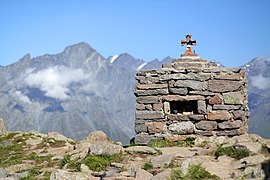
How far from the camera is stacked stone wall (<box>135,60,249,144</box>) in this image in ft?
48.6

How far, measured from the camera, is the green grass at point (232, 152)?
33.8 ft

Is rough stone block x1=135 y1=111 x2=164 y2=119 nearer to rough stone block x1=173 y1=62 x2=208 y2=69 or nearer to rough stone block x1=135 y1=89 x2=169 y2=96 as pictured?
rough stone block x1=135 y1=89 x2=169 y2=96

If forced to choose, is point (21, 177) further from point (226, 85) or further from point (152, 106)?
point (226, 85)

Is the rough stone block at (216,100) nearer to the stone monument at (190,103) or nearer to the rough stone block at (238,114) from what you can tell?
the stone monument at (190,103)

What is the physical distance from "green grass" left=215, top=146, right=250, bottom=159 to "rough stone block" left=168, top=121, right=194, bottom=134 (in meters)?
3.64

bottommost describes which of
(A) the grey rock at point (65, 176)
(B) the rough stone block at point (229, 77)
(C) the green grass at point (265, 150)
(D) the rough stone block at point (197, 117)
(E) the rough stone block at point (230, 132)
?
(A) the grey rock at point (65, 176)

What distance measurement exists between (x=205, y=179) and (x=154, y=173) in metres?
1.53

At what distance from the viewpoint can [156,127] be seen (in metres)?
15.1

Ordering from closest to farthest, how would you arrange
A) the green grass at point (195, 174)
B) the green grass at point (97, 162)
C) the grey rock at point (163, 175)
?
the green grass at point (195, 174)
the grey rock at point (163, 175)
the green grass at point (97, 162)

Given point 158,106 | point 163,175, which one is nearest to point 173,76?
point 158,106

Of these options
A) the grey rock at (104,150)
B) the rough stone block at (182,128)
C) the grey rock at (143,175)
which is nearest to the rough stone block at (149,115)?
the rough stone block at (182,128)

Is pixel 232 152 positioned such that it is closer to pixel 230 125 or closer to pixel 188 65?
pixel 230 125

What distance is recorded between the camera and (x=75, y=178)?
9898mm

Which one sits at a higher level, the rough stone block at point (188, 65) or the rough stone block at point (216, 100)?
the rough stone block at point (188, 65)
